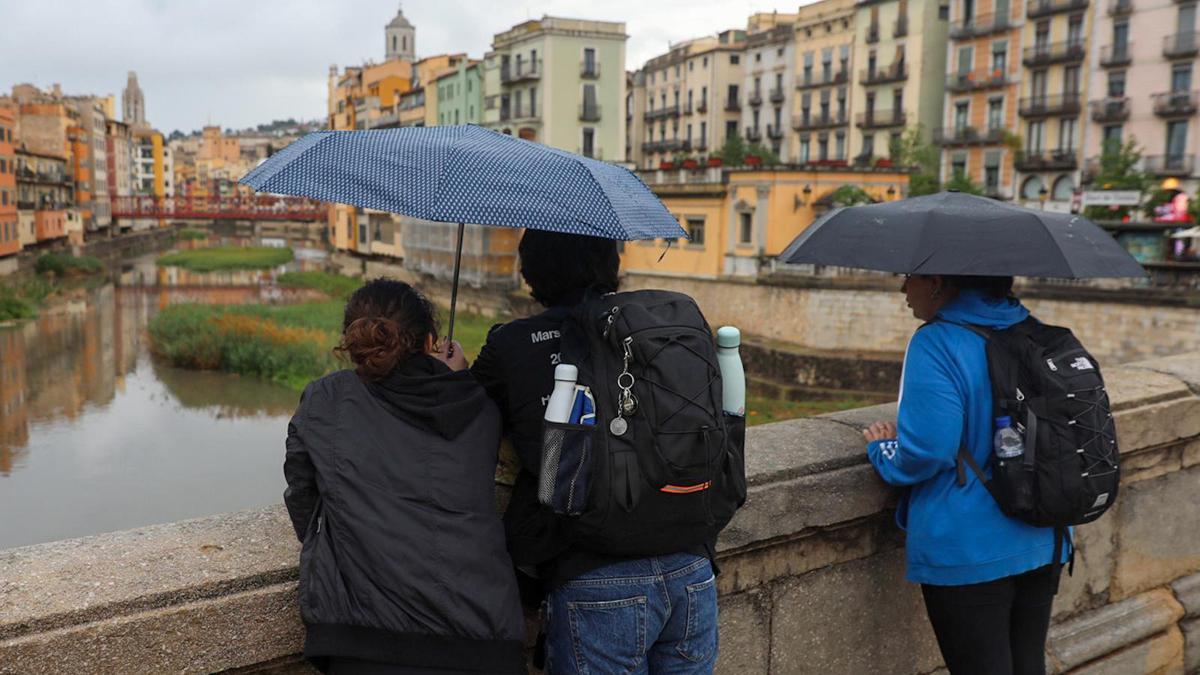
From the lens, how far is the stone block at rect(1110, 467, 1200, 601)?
322 centimetres

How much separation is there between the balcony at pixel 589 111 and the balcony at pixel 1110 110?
59.3 feet

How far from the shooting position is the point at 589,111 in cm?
3862

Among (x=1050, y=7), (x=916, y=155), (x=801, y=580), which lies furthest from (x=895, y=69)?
(x=801, y=580)

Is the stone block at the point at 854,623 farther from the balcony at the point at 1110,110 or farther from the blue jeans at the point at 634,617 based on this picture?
the balcony at the point at 1110,110

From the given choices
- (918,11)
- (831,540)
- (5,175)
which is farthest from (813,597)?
(5,175)

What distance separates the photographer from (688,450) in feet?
5.40

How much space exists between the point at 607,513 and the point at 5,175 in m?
47.3

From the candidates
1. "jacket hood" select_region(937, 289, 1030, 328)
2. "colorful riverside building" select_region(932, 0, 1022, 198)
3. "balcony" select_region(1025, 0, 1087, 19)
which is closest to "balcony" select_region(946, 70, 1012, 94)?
"colorful riverside building" select_region(932, 0, 1022, 198)

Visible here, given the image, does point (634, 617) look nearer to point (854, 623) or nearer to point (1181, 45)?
point (854, 623)

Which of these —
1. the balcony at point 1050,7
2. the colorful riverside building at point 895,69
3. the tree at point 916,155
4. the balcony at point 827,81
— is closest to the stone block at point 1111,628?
the tree at point 916,155

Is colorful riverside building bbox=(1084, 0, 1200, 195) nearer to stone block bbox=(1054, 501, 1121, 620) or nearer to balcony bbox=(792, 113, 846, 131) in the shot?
balcony bbox=(792, 113, 846, 131)

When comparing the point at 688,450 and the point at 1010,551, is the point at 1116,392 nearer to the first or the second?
the point at 1010,551

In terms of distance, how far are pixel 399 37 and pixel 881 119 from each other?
217 feet

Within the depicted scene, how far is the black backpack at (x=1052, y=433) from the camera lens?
2076 mm
